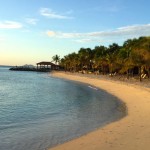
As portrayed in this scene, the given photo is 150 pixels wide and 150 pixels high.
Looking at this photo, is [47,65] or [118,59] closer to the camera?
[118,59]

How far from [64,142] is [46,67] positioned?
573 feet

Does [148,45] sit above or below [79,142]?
above

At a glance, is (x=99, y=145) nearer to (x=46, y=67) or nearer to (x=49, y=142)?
(x=49, y=142)

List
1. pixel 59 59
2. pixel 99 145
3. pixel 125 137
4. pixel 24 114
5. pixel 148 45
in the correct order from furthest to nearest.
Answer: pixel 59 59 → pixel 148 45 → pixel 24 114 → pixel 125 137 → pixel 99 145

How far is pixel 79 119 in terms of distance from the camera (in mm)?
20969

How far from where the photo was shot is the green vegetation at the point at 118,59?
60.7 meters

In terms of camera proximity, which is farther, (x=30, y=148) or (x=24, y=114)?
(x=24, y=114)

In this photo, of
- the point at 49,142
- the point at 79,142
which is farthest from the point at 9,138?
the point at 79,142

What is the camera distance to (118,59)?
3137 inches

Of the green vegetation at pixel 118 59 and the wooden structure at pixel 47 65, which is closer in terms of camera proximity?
the green vegetation at pixel 118 59

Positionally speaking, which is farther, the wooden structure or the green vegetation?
the wooden structure

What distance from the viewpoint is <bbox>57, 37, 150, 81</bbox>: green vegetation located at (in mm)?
60688

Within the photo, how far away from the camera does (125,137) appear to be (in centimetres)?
1420

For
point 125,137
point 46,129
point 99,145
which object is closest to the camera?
point 99,145
